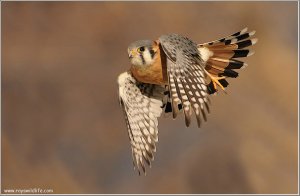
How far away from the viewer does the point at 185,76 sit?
194 inches

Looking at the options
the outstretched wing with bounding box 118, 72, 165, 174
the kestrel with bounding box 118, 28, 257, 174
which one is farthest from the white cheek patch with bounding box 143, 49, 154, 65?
the outstretched wing with bounding box 118, 72, 165, 174

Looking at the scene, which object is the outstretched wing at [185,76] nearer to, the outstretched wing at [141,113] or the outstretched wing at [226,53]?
the outstretched wing at [226,53]

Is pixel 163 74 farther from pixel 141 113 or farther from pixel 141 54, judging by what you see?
pixel 141 113

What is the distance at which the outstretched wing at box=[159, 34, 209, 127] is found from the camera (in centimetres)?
473

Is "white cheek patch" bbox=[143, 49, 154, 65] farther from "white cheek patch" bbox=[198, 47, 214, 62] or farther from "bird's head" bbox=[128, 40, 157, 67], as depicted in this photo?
"white cheek patch" bbox=[198, 47, 214, 62]

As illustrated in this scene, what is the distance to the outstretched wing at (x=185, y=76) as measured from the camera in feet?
15.5

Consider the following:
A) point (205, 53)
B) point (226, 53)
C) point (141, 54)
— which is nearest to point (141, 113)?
point (141, 54)

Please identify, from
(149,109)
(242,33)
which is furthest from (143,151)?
(242,33)

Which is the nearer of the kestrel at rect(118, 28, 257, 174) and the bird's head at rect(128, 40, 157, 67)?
the kestrel at rect(118, 28, 257, 174)

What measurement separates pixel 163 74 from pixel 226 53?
639 millimetres

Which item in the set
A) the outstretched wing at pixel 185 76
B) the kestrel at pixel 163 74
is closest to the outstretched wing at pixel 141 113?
the kestrel at pixel 163 74

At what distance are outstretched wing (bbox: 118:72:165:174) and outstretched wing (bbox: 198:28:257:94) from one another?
1.64 feet

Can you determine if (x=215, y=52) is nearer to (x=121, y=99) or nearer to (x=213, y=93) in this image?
(x=213, y=93)

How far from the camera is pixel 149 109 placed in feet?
18.5
